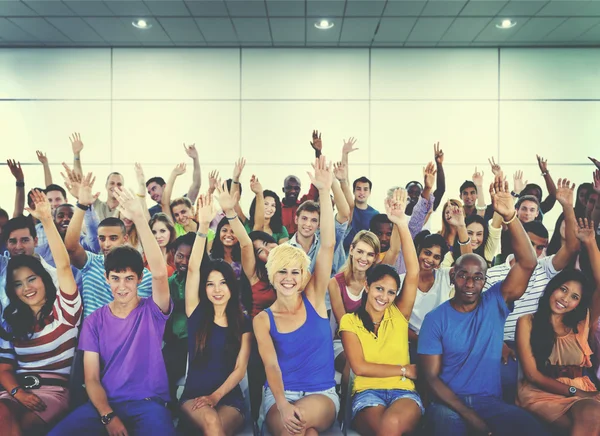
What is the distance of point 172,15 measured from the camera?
20.1 feet

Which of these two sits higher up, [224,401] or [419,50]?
[419,50]

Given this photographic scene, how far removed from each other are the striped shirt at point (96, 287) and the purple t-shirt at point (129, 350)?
1.07 ft

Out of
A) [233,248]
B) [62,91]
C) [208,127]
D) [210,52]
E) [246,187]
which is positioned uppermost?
[210,52]

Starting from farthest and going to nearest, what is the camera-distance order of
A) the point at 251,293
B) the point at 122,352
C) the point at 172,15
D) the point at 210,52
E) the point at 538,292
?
the point at 210,52, the point at 172,15, the point at 251,293, the point at 538,292, the point at 122,352

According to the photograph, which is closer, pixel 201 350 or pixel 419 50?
pixel 201 350

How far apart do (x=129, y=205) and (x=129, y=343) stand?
68cm

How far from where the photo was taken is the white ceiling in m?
Result: 5.82

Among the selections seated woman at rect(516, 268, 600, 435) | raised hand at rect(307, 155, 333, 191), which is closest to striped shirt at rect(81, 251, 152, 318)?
raised hand at rect(307, 155, 333, 191)

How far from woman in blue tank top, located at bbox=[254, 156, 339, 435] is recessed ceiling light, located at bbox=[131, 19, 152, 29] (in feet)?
14.9

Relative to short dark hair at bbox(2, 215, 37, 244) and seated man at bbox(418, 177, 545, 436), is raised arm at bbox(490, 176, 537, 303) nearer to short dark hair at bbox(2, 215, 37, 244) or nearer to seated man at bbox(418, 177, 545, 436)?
seated man at bbox(418, 177, 545, 436)

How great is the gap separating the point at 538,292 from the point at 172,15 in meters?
5.01

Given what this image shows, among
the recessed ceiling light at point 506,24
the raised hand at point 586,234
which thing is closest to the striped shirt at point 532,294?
the raised hand at point 586,234

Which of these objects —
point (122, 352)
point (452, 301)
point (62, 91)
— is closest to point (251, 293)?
point (122, 352)

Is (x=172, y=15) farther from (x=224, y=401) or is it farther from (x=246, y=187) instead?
(x=224, y=401)
